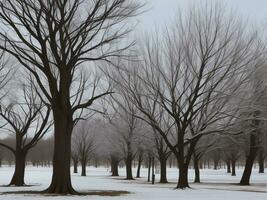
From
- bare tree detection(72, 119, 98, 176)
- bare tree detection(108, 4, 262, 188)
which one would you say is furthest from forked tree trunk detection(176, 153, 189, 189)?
bare tree detection(72, 119, 98, 176)

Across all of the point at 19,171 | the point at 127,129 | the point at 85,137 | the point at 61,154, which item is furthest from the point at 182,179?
the point at 85,137

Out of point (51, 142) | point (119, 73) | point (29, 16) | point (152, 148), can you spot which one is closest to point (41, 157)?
point (51, 142)

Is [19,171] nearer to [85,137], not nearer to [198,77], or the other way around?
[198,77]

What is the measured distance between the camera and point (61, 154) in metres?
22.4

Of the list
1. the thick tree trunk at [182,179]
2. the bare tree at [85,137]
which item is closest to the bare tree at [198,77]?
the thick tree trunk at [182,179]

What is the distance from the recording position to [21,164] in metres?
31.3

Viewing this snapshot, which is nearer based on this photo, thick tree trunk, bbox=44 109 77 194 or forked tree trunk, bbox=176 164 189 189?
thick tree trunk, bbox=44 109 77 194

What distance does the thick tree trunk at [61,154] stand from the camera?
71.6 ft

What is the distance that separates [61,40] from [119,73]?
7.39m

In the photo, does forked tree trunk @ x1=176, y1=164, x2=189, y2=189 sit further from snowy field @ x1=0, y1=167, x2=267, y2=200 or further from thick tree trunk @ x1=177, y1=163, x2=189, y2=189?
snowy field @ x1=0, y1=167, x2=267, y2=200

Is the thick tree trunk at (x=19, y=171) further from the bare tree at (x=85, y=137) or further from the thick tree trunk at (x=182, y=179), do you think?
the bare tree at (x=85, y=137)

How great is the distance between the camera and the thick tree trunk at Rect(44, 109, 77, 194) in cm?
2181

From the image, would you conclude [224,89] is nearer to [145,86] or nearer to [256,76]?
[256,76]

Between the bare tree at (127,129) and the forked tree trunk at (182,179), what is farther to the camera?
the bare tree at (127,129)
